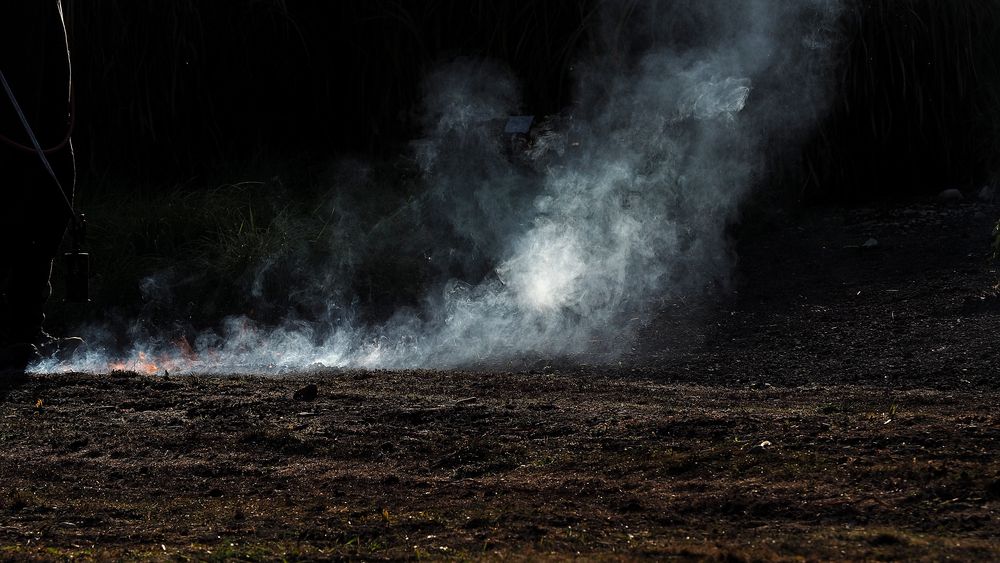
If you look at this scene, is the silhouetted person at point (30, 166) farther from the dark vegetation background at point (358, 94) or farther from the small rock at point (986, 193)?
the small rock at point (986, 193)

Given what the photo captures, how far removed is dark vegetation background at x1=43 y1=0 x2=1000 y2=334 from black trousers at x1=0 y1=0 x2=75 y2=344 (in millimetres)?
2632

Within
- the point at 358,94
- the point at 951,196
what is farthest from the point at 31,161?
the point at 951,196

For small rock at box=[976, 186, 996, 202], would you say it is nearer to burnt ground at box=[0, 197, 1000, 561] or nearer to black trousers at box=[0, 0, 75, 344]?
burnt ground at box=[0, 197, 1000, 561]

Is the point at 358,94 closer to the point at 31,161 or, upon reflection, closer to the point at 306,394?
the point at 31,161

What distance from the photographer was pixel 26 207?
5422 millimetres

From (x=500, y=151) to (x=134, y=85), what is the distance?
294 centimetres

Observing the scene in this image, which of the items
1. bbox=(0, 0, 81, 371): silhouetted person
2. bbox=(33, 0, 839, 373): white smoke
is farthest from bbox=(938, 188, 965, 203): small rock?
bbox=(0, 0, 81, 371): silhouetted person

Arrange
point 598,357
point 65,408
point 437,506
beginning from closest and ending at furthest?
point 437,506
point 65,408
point 598,357

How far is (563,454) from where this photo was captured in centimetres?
372

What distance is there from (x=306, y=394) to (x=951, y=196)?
5.73 m

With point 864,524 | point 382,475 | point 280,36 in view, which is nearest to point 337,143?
point 280,36

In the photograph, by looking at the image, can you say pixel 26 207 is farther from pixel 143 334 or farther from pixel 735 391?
pixel 735 391

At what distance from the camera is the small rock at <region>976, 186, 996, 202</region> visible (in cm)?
844

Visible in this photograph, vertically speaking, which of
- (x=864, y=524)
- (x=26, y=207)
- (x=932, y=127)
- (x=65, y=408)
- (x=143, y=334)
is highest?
(x=932, y=127)
